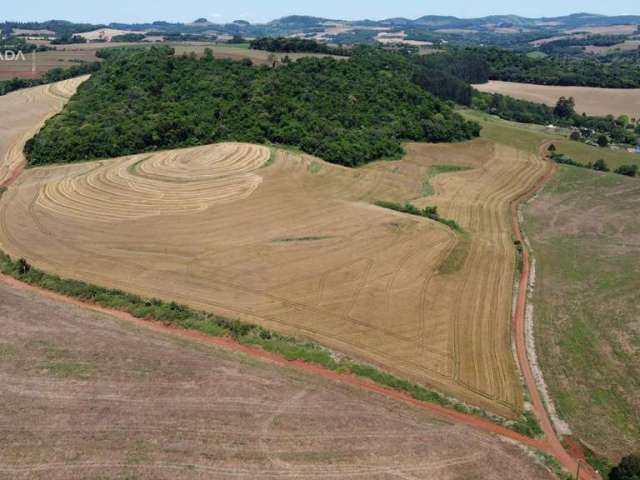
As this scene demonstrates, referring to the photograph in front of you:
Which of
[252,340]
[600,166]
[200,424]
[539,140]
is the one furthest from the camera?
[539,140]

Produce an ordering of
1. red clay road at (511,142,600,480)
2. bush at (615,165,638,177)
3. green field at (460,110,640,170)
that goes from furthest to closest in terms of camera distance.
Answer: green field at (460,110,640,170) < bush at (615,165,638,177) < red clay road at (511,142,600,480)

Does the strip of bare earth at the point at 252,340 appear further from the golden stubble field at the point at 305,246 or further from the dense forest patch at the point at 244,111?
the dense forest patch at the point at 244,111

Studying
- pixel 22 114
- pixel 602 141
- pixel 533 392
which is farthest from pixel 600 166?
pixel 22 114

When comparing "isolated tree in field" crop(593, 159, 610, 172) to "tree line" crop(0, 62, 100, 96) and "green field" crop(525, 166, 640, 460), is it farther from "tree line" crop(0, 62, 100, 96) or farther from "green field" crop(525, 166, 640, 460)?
"tree line" crop(0, 62, 100, 96)

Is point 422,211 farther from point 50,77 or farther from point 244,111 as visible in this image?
point 50,77

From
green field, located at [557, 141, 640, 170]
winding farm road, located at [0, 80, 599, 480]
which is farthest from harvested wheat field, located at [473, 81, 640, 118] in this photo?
winding farm road, located at [0, 80, 599, 480]

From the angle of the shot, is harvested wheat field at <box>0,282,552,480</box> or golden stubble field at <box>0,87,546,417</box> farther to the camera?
golden stubble field at <box>0,87,546,417</box>
